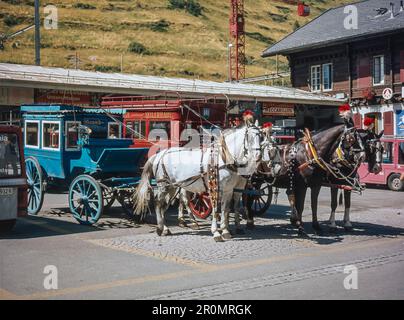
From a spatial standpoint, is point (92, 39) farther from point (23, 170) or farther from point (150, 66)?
point (23, 170)

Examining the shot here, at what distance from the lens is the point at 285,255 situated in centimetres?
920

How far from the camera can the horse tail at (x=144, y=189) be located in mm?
11445

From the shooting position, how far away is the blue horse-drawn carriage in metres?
12.0

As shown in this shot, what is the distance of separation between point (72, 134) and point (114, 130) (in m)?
1.63

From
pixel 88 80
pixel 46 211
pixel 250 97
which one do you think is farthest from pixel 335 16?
pixel 46 211

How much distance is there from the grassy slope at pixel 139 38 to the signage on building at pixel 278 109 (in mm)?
36537

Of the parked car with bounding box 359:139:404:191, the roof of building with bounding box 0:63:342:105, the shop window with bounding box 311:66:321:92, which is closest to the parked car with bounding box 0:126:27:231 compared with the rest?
the roof of building with bounding box 0:63:342:105

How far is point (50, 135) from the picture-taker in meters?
12.9

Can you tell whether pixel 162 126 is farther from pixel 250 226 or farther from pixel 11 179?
pixel 11 179

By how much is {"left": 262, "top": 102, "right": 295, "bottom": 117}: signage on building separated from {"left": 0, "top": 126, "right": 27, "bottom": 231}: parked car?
65.8 feet

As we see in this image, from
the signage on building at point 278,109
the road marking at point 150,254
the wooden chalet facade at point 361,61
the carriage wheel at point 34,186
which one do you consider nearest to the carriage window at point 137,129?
the carriage wheel at point 34,186

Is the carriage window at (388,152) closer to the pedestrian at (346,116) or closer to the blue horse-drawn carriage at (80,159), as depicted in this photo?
the pedestrian at (346,116)

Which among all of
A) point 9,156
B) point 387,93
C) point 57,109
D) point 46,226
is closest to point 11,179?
point 9,156
